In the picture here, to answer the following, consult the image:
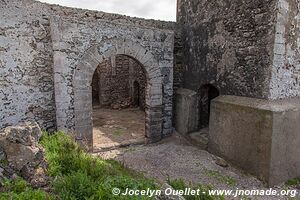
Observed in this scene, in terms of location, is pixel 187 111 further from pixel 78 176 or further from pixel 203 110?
pixel 78 176

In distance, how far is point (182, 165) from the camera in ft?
16.3

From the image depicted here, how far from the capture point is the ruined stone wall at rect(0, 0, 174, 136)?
178 inches

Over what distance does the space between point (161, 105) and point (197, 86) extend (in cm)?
112

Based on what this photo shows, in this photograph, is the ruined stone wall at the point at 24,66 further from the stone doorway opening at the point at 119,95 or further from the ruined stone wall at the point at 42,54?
the stone doorway opening at the point at 119,95

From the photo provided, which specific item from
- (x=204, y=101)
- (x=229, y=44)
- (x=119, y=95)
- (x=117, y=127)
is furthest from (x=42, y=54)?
(x=119, y=95)

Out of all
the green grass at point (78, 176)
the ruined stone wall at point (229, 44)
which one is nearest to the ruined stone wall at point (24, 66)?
the green grass at point (78, 176)

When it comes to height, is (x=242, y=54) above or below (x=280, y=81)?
above

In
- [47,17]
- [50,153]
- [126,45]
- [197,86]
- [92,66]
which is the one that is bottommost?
[50,153]

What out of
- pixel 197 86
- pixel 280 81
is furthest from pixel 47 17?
pixel 280 81

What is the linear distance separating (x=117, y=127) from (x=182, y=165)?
328 cm

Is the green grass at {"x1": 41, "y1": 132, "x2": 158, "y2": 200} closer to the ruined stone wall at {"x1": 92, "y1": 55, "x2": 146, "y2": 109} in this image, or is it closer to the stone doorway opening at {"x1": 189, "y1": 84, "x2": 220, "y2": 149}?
the stone doorway opening at {"x1": 189, "y1": 84, "x2": 220, "y2": 149}

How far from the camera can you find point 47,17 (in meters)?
4.86

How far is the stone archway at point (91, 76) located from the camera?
5.14 meters

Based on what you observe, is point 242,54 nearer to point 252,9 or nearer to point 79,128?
point 252,9
